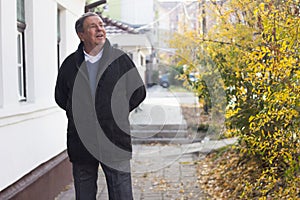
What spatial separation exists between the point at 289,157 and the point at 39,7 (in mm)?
3078

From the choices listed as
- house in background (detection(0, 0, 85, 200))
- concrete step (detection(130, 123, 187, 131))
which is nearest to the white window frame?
house in background (detection(0, 0, 85, 200))

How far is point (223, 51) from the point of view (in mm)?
5543

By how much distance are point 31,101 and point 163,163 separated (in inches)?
132

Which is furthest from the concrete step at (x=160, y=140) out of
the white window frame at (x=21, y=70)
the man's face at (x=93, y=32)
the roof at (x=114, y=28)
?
the man's face at (x=93, y=32)

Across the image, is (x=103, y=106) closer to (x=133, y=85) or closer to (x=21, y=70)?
(x=133, y=85)

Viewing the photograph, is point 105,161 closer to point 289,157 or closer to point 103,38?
point 103,38

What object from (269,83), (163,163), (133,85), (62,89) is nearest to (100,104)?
(133,85)

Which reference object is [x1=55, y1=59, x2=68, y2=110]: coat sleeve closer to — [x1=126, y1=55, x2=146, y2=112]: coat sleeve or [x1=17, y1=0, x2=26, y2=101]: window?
[x1=126, y1=55, x2=146, y2=112]: coat sleeve

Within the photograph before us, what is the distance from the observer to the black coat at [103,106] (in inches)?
122

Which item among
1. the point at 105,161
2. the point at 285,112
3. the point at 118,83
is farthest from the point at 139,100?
the point at 285,112

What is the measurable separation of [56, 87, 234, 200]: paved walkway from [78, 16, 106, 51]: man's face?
8.35 feet

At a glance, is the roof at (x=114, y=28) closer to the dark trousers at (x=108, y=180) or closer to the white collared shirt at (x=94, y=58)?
the white collared shirt at (x=94, y=58)

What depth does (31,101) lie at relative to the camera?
461 cm

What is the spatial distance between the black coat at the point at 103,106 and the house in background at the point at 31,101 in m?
0.74
